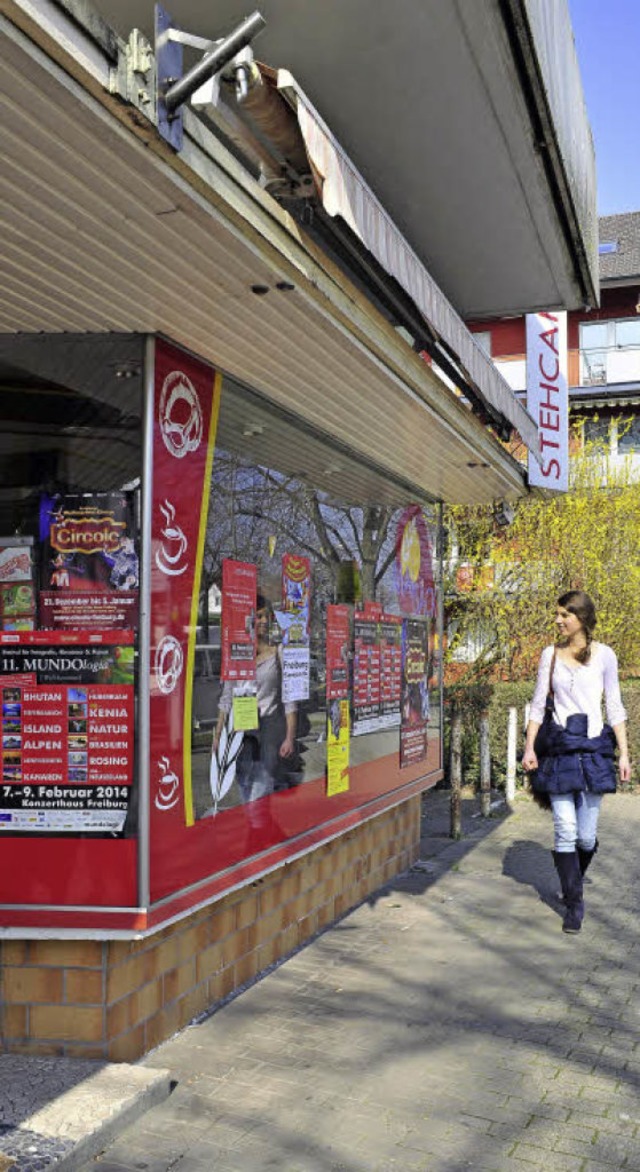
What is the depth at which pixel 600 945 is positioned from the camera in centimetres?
575

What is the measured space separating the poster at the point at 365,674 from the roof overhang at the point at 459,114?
8.68 feet

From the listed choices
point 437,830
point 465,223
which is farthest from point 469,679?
point 465,223

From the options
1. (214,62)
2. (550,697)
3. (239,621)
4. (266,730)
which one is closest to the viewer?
(214,62)

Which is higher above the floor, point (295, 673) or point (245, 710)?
point (295, 673)

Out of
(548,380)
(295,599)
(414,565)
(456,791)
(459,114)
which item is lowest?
(456,791)

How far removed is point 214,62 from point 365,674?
447cm

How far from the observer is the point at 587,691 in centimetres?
616

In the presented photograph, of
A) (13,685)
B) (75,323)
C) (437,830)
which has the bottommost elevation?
(437,830)

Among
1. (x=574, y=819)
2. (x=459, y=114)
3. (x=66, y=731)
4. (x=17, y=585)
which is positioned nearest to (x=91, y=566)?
(x=17, y=585)

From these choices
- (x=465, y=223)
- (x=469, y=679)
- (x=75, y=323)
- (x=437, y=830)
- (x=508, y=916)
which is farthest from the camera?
(x=469, y=679)

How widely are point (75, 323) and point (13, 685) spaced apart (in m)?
1.36

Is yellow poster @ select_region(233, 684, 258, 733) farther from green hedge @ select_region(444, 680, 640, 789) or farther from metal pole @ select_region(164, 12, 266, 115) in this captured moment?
green hedge @ select_region(444, 680, 640, 789)

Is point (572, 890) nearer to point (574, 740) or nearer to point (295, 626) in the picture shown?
point (574, 740)

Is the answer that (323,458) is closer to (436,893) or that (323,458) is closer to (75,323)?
(75,323)
